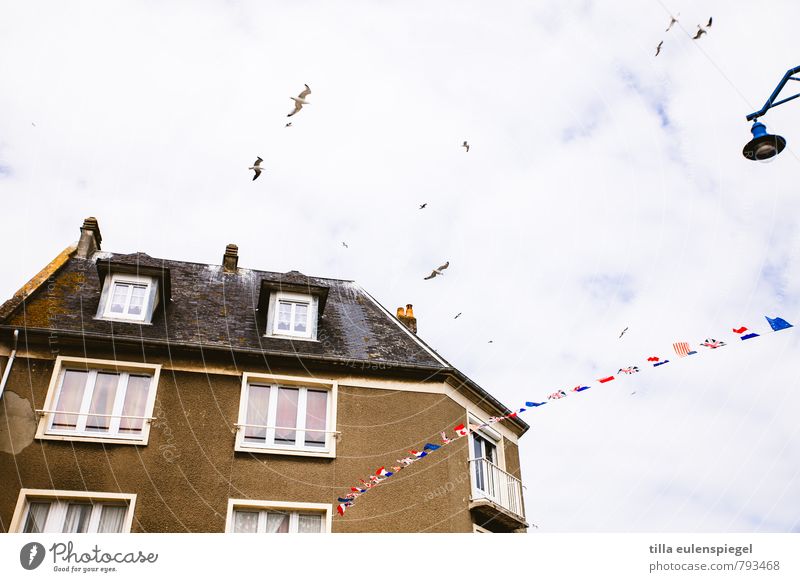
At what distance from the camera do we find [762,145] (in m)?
7.75

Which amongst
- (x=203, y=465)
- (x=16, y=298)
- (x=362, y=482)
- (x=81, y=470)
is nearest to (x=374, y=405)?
(x=362, y=482)

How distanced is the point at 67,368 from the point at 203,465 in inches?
133

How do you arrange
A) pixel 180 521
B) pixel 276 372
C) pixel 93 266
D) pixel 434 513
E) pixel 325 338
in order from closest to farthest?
pixel 180 521
pixel 434 513
pixel 276 372
pixel 325 338
pixel 93 266

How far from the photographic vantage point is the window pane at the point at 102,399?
544 inches

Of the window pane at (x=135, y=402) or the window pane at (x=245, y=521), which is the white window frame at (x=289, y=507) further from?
the window pane at (x=135, y=402)

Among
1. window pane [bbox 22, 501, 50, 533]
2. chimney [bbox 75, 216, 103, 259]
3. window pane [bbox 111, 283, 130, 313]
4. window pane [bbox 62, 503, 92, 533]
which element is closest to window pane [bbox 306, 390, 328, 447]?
window pane [bbox 62, 503, 92, 533]

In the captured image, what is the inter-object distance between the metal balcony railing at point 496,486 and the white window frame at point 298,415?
116 inches

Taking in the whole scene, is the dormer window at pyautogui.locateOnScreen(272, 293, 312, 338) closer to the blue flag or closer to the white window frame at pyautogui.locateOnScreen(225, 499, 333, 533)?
the white window frame at pyautogui.locateOnScreen(225, 499, 333, 533)

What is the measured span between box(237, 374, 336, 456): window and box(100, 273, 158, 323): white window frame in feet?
9.37

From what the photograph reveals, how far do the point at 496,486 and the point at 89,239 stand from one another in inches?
463

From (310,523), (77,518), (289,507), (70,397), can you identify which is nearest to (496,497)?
(310,523)

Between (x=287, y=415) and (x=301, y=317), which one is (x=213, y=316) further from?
(x=287, y=415)

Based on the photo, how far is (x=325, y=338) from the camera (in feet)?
53.7

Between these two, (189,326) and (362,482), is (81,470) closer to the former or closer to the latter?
(189,326)
